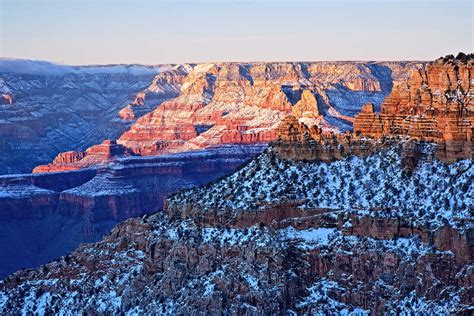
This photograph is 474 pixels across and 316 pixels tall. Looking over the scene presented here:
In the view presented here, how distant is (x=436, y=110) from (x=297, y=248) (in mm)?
14540

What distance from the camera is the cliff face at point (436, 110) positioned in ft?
339

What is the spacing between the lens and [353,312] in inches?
3851

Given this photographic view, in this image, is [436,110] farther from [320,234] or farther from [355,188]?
[320,234]

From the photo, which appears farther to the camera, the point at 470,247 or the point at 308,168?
the point at 308,168

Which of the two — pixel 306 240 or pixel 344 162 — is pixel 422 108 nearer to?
pixel 344 162

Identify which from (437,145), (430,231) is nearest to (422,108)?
(437,145)

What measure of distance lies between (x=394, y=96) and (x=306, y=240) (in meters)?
15.5

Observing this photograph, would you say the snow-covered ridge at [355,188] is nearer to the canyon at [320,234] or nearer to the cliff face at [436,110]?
the canyon at [320,234]

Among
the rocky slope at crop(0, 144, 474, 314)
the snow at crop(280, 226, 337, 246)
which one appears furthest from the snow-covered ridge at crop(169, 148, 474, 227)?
the snow at crop(280, 226, 337, 246)

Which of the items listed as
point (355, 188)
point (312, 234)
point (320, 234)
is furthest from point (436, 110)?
point (312, 234)

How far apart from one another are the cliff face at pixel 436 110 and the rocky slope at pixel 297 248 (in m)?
1.56

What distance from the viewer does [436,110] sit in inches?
4173

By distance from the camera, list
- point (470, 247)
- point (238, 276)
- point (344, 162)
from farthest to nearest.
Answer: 1. point (344, 162)
2. point (238, 276)
3. point (470, 247)

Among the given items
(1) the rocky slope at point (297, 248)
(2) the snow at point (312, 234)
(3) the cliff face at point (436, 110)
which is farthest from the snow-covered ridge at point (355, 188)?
(2) the snow at point (312, 234)
